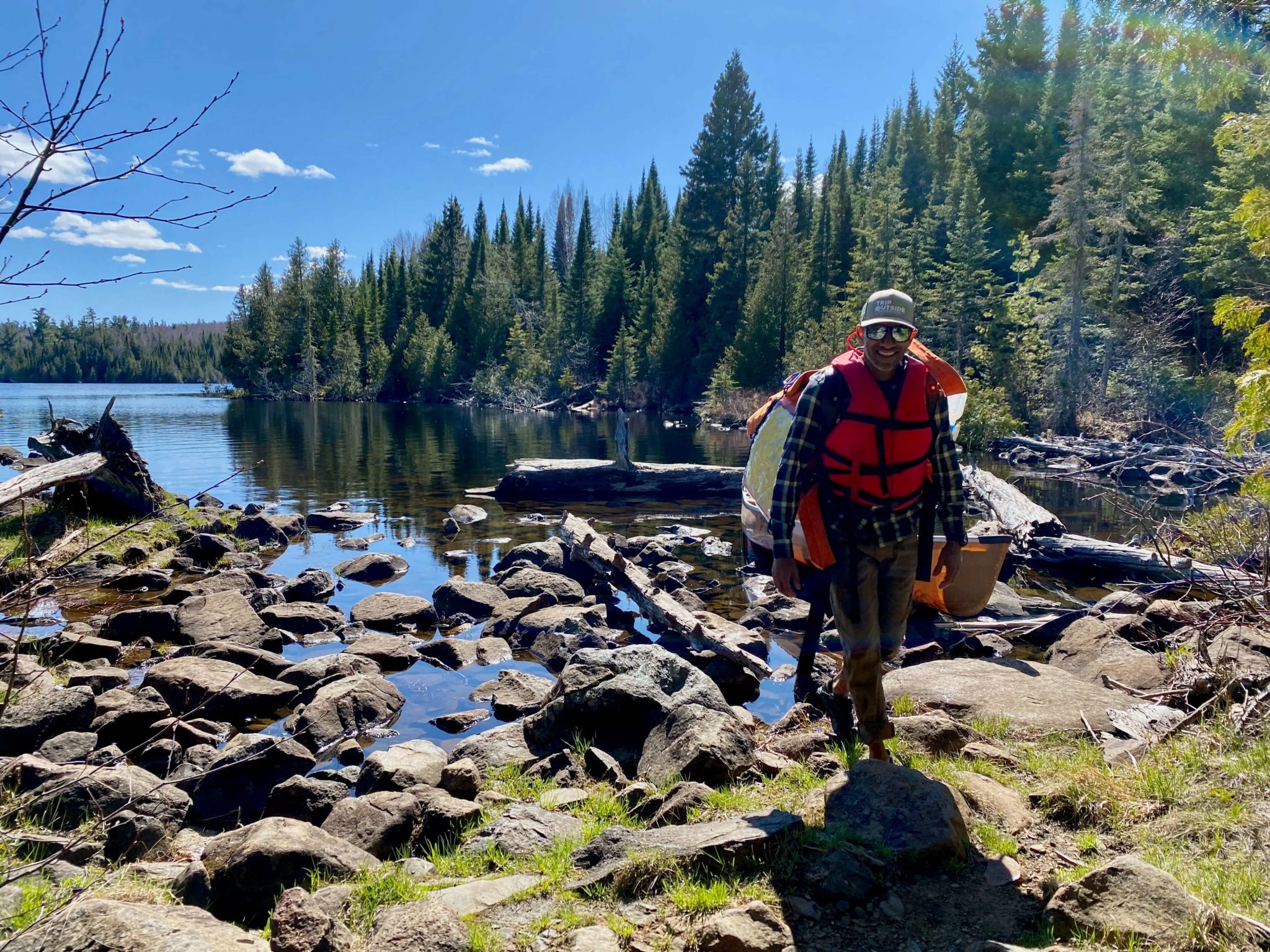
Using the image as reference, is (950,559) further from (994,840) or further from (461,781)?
(461,781)

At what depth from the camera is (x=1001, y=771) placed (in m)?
4.67

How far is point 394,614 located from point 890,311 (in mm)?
8488

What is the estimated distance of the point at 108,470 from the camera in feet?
47.8

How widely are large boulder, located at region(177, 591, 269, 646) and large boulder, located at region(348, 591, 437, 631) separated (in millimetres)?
1339

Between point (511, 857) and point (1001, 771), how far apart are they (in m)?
2.84

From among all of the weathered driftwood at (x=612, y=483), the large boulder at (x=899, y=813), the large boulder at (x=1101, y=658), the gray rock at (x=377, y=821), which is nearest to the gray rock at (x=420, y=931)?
the gray rock at (x=377, y=821)

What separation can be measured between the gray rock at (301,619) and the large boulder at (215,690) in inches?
89.2

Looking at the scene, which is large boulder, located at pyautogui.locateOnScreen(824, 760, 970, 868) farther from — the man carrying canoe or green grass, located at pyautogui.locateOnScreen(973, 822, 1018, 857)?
the man carrying canoe

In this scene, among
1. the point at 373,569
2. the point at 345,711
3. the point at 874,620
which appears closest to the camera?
the point at 874,620

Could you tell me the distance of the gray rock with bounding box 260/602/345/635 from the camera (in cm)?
1038

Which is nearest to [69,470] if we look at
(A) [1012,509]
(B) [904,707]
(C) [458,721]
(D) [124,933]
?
(C) [458,721]

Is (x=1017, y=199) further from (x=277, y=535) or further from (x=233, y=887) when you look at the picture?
(x=233, y=887)

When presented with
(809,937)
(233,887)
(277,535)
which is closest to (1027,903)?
(809,937)

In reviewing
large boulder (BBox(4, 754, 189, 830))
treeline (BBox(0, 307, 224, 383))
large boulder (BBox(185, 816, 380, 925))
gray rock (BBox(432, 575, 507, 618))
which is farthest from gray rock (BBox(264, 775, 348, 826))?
treeline (BBox(0, 307, 224, 383))
